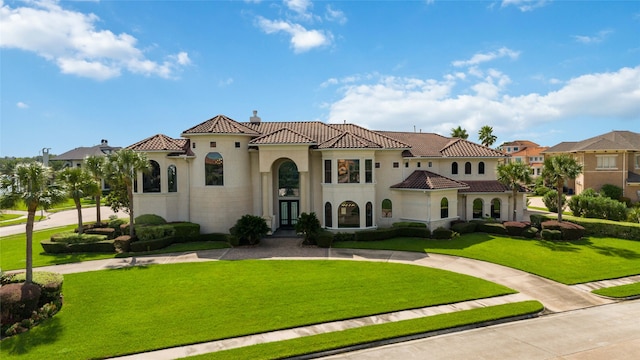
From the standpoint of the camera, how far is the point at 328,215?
3164 centimetres

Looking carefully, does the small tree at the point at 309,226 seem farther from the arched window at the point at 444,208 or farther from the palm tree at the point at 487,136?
the palm tree at the point at 487,136

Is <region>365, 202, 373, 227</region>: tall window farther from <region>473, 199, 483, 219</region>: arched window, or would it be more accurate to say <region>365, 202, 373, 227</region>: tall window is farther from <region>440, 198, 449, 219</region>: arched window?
<region>473, 199, 483, 219</region>: arched window

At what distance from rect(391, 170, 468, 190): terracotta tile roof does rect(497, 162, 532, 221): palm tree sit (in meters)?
3.95

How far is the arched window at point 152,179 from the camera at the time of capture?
105 ft

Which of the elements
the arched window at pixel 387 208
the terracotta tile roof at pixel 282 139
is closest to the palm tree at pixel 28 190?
the terracotta tile roof at pixel 282 139

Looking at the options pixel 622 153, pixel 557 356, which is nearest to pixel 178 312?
pixel 557 356

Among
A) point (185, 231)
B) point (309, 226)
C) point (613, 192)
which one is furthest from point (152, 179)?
point (613, 192)

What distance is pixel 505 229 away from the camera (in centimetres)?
3222

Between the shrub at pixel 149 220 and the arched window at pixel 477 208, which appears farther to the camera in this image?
the arched window at pixel 477 208

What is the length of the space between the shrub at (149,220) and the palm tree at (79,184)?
433 centimetres

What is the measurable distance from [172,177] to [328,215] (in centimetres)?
1489

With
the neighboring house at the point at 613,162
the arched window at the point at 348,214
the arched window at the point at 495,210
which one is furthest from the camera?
the neighboring house at the point at 613,162

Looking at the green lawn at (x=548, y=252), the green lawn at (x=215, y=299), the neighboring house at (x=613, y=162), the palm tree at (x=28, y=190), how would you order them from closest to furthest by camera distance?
the green lawn at (x=215, y=299) → the palm tree at (x=28, y=190) → the green lawn at (x=548, y=252) → the neighboring house at (x=613, y=162)

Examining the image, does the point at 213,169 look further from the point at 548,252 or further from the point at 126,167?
the point at 548,252
